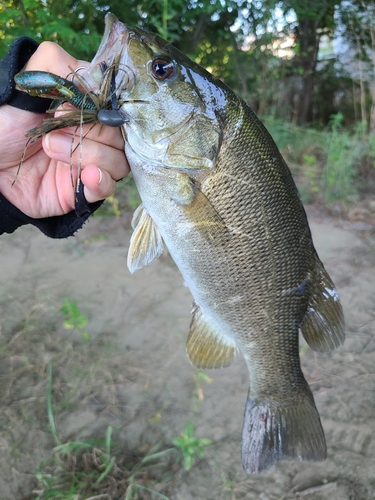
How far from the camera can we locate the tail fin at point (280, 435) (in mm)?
1666

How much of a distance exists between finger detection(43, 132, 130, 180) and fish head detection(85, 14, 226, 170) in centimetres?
13

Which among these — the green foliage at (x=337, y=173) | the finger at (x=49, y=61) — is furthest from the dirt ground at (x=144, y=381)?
the finger at (x=49, y=61)

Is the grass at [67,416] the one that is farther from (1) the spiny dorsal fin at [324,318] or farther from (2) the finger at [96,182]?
(2) the finger at [96,182]

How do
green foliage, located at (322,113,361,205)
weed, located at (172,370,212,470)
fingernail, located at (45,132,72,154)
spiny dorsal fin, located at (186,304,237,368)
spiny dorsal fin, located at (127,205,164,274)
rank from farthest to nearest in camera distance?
green foliage, located at (322,113,361,205)
weed, located at (172,370,212,470)
spiny dorsal fin, located at (186,304,237,368)
spiny dorsal fin, located at (127,205,164,274)
fingernail, located at (45,132,72,154)

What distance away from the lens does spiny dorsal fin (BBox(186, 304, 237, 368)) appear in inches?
67.6

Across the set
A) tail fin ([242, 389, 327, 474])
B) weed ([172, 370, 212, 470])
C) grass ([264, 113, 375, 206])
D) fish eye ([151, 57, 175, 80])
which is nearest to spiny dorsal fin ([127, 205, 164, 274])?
fish eye ([151, 57, 175, 80])

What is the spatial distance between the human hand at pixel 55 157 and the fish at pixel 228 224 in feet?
0.41

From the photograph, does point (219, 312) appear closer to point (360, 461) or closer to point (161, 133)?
point (161, 133)

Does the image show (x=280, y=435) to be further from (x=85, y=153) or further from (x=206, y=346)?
(x=85, y=153)

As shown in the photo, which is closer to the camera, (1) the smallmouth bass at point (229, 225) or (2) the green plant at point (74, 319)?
(1) the smallmouth bass at point (229, 225)

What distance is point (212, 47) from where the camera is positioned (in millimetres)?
6492

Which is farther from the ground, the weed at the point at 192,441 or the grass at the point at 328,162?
the grass at the point at 328,162

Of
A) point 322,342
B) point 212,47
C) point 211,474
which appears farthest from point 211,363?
point 212,47

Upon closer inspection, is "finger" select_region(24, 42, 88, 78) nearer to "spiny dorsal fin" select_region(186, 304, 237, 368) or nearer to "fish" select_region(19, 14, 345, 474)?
"fish" select_region(19, 14, 345, 474)
